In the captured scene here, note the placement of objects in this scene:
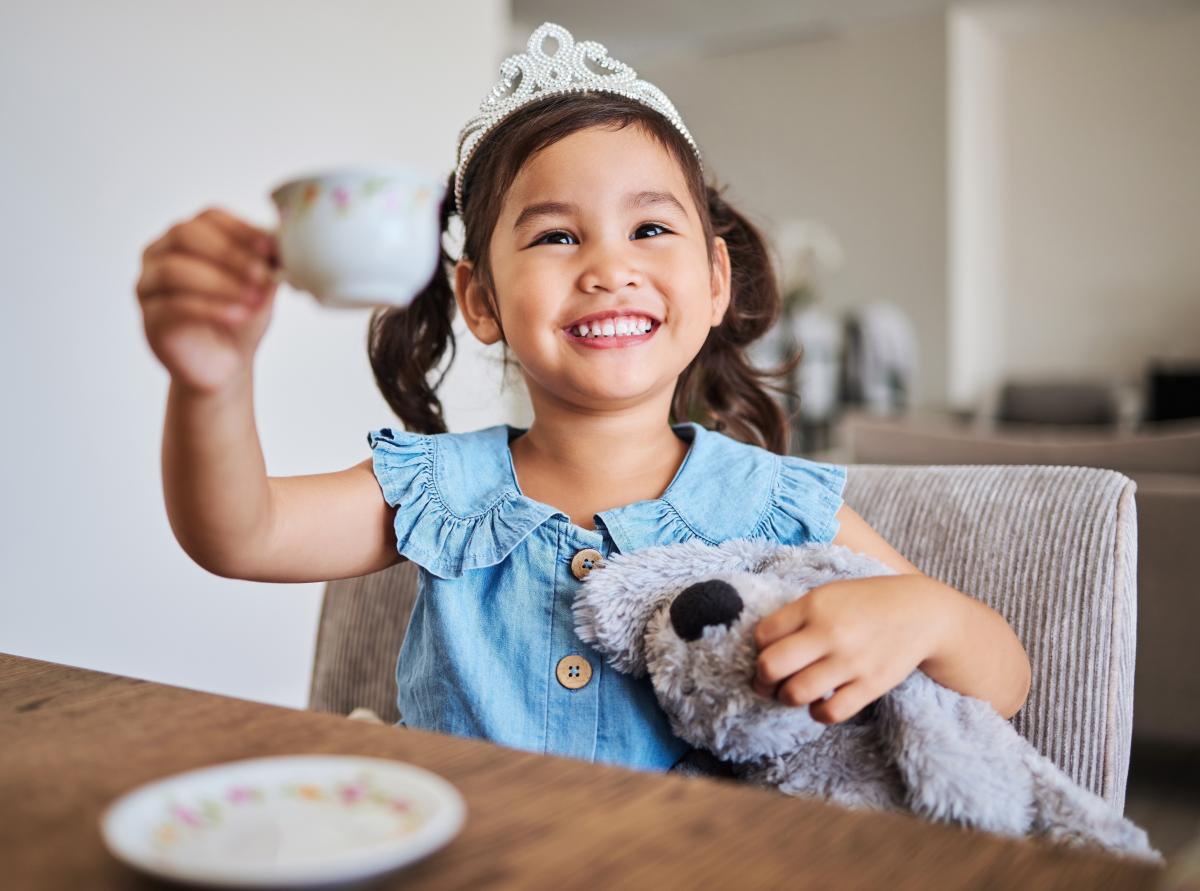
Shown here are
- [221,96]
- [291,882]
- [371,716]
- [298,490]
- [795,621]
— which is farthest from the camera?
[221,96]

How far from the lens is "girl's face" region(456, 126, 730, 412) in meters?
1.16

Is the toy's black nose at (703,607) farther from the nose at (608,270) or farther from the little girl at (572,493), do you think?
the nose at (608,270)

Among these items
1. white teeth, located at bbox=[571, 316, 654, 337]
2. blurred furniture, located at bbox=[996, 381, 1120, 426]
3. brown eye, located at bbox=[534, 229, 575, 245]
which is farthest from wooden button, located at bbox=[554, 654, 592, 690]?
blurred furniture, located at bbox=[996, 381, 1120, 426]

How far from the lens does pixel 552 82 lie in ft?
4.37

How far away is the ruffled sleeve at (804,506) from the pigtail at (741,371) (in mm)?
322

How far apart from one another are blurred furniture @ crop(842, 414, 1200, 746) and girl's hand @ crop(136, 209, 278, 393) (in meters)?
1.90

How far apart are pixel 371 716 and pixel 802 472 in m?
0.57

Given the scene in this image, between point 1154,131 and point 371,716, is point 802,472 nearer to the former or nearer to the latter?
point 371,716

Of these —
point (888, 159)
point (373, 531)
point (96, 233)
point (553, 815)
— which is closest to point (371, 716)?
point (373, 531)

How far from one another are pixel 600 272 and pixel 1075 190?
737cm

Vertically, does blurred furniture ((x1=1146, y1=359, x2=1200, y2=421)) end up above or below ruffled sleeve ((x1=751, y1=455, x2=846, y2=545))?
below

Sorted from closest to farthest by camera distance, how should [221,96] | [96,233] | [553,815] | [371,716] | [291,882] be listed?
[291,882]
[553,815]
[371,716]
[96,233]
[221,96]

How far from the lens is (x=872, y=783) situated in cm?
88

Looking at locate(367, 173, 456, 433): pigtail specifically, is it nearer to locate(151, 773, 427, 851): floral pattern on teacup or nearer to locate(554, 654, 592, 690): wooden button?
locate(554, 654, 592, 690): wooden button
